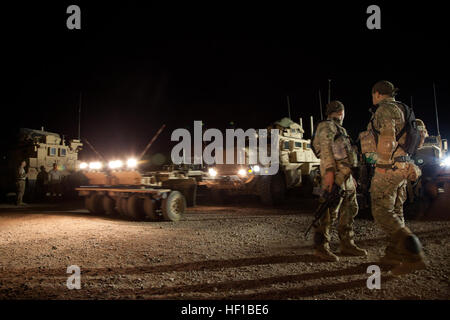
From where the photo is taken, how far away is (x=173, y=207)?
7906 mm

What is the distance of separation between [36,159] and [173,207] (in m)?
11.1

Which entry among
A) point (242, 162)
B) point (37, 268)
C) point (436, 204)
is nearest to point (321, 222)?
point (37, 268)

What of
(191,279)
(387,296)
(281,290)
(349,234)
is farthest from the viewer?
(349,234)

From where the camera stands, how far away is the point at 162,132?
41.1 metres

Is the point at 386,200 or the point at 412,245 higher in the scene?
the point at 386,200

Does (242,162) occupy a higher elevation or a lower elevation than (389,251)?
higher

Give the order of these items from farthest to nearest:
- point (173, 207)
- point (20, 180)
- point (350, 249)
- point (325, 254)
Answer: point (20, 180) → point (173, 207) → point (350, 249) → point (325, 254)

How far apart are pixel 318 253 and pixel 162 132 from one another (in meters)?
38.8

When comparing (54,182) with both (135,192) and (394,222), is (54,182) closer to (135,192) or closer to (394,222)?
(135,192)

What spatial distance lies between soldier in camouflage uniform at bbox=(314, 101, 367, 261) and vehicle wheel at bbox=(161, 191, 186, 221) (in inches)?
181

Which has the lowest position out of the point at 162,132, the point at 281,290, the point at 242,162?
the point at 281,290

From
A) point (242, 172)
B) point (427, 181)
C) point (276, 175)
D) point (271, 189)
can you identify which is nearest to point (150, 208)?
point (242, 172)

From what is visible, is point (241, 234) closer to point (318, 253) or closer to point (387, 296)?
point (318, 253)

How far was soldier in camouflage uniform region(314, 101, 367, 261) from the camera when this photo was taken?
3.90m
